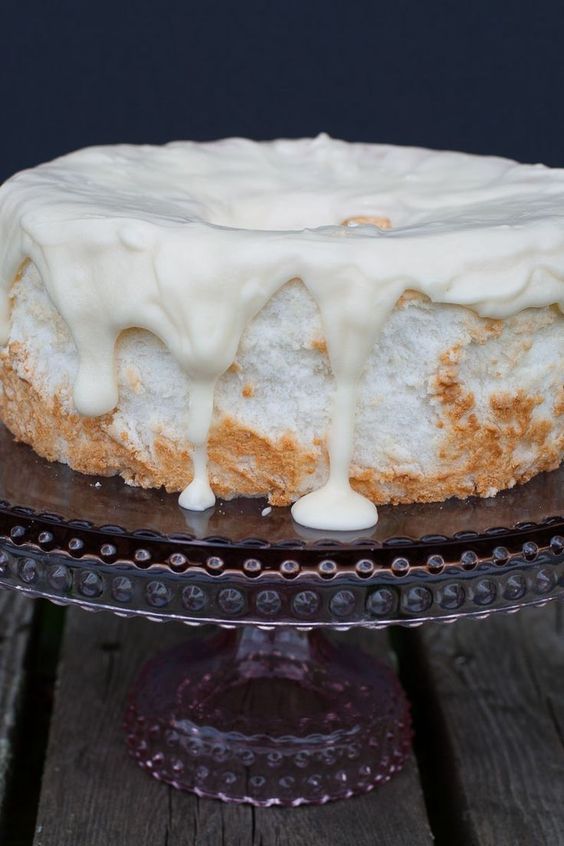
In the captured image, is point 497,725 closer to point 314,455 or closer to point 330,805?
point 330,805

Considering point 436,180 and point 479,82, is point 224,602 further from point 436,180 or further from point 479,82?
point 479,82

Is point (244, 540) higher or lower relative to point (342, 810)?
higher

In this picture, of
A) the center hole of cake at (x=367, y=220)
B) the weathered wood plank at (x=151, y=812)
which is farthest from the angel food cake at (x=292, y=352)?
the weathered wood plank at (x=151, y=812)

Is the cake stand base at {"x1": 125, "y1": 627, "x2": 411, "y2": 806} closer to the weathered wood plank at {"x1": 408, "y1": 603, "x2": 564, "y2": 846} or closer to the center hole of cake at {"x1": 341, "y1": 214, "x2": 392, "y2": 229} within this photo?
the weathered wood plank at {"x1": 408, "y1": 603, "x2": 564, "y2": 846}

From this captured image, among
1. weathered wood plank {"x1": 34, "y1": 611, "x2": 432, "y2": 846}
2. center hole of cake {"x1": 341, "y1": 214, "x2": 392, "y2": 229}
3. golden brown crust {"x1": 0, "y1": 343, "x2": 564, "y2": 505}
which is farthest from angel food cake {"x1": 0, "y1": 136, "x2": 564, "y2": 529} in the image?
weathered wood plank {"x1": 34, "y1": 611, "x2": 432, "y2": 846}

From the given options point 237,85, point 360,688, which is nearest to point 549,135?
point 237,85

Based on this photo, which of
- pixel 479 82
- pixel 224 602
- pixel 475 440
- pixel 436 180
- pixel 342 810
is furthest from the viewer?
pixel 479 82

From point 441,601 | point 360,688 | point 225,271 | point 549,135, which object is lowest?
point 360,688

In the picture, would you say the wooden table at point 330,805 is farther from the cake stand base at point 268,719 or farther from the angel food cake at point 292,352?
the angel food cake at point 292,352
